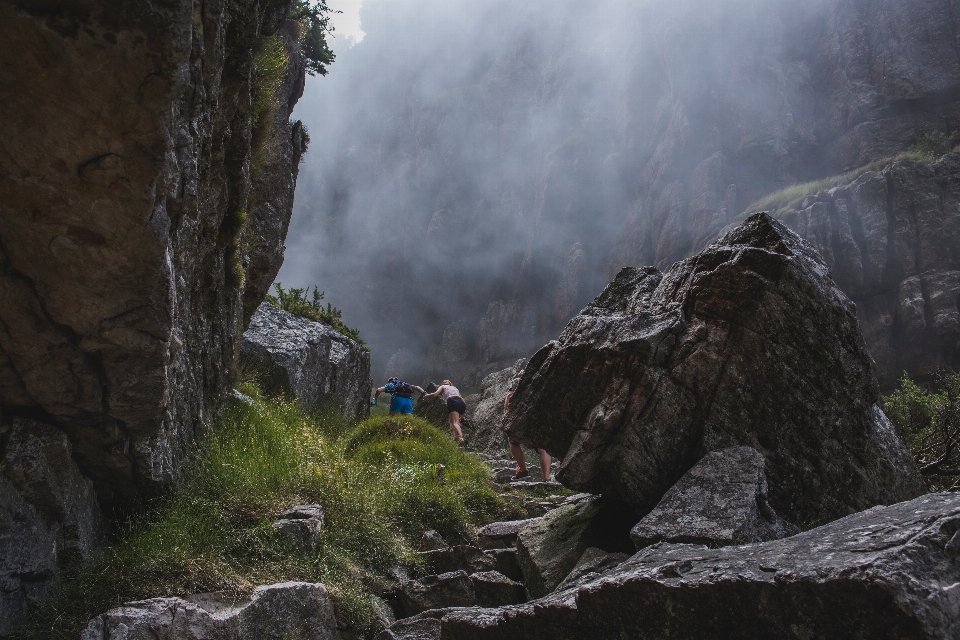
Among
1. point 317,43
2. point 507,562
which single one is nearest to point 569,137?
point 317,43

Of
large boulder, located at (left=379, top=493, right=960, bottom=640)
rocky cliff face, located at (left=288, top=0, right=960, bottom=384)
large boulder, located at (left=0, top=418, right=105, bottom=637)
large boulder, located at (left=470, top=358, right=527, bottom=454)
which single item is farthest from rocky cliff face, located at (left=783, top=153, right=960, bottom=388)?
large boulder, located at (left=0, top=418, right=105, bottom=637)

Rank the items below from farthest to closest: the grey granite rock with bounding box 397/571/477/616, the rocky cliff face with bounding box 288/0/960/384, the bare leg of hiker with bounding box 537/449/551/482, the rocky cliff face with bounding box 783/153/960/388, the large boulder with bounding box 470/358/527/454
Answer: the rocky cliff face with bounding box 288/0/960/384
the rocky cliff face with bounding box 783/153/960/388
the large boulder with bounding box 470/358/527/454
the bare leg of hiker with bounding box 537/449/551/482
the grey granite rock with bounding box 397/571/477/616

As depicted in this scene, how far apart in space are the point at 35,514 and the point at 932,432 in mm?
14570

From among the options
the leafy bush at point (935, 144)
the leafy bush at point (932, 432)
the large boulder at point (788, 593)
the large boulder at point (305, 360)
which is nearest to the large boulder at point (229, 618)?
the large boulder at point (788, 593)

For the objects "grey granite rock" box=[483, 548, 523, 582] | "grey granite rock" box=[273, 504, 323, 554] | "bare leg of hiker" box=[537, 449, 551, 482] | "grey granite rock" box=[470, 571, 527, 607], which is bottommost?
"grey granite rock" box=[470, 571, 527, 607]

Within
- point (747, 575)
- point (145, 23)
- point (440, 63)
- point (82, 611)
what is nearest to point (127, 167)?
point (145, 23)

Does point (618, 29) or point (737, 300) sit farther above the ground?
point (618, 29)

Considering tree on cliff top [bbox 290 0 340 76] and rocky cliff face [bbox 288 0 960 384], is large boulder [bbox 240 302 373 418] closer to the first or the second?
tree on cliff top [bbox 290 0 340 76]

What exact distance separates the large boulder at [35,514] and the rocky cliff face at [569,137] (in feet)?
109

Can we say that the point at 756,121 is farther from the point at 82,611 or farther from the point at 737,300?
the point at 82,611

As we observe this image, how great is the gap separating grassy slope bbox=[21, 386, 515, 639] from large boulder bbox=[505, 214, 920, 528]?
7.25 feet

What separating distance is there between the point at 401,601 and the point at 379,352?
51.9 m

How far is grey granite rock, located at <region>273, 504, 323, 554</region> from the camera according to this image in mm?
5211

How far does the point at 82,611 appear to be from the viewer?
387 cm
